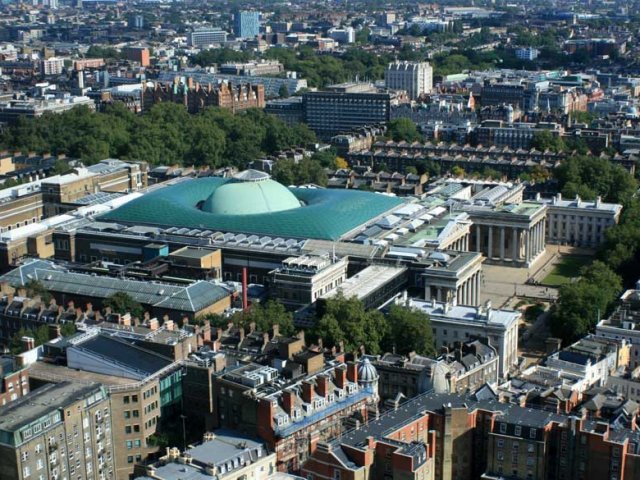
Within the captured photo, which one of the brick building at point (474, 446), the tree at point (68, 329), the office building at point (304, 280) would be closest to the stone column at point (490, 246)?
the office building at point (304, 280)

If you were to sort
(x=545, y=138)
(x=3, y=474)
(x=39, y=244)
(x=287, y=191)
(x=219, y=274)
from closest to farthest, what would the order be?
(x=3, y=474) < (x=219, y=274) < (x=39, y=244) < (x=287, y=191) < (x=545, y=138)

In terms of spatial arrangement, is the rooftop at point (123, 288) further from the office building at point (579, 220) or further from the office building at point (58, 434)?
the office building at point (579, 220)

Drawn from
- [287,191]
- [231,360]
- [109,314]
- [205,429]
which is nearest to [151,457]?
[205,429]

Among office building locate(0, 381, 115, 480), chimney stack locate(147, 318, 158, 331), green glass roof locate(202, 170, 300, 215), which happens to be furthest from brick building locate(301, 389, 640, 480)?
green glass roof locate(202, 170, 300, 215)

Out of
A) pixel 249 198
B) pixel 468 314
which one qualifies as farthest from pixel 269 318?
pixel 249 198

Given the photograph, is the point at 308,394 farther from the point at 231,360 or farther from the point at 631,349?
the point at 631,349

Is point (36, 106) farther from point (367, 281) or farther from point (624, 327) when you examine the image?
point (624, 327)
